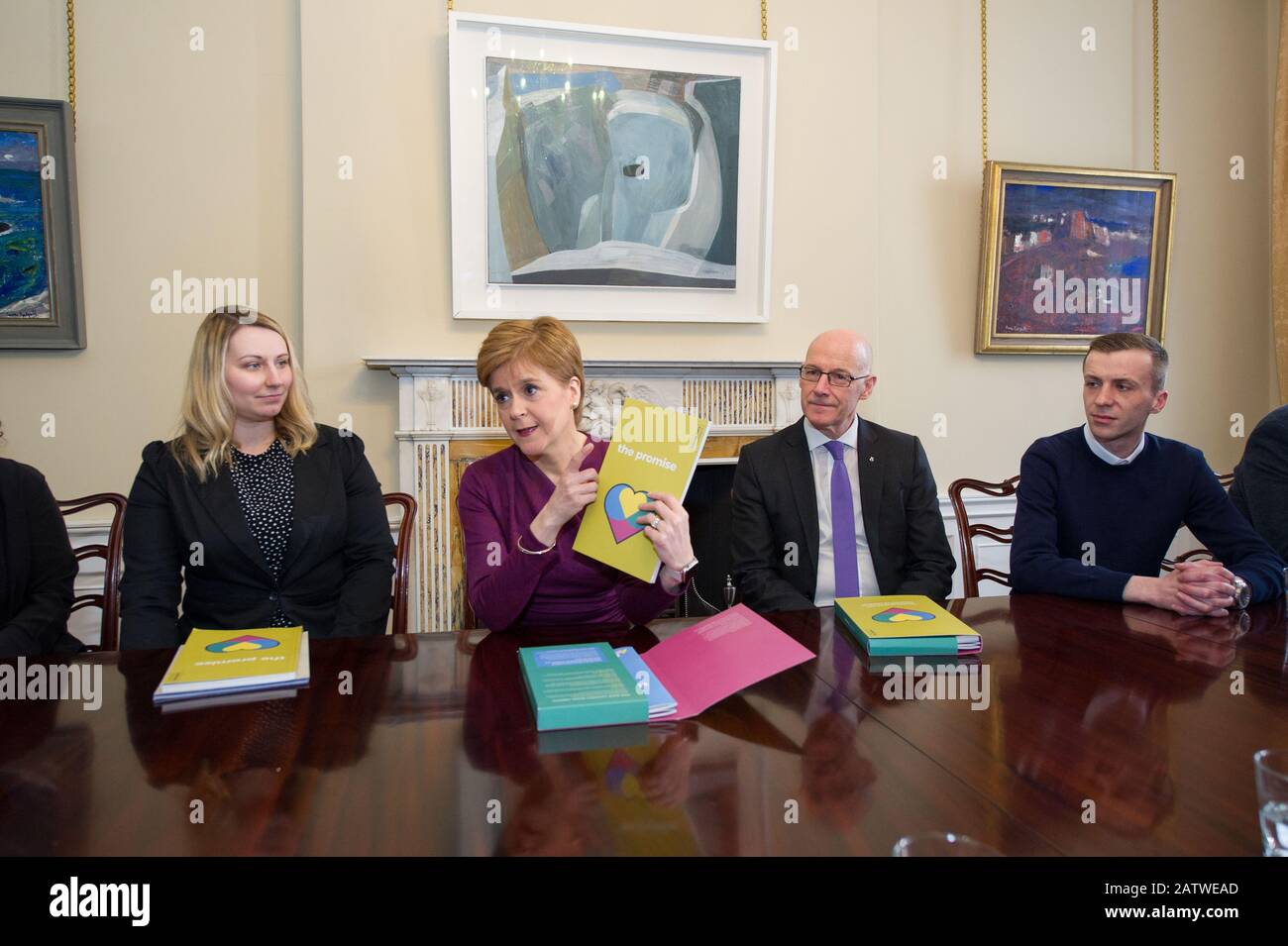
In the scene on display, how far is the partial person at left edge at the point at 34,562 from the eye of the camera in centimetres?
206

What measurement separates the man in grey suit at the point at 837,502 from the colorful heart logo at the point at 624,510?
0.83m

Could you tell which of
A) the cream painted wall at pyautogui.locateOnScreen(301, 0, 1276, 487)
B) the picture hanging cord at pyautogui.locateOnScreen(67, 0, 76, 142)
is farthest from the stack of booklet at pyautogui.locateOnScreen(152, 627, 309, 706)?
the picture hanging cord at pyautogui.locateOnScreen(67, 0, 76, 142)

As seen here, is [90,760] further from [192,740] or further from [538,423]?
[538,423]

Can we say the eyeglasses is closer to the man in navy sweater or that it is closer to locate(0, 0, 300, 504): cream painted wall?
the man in navy sweater

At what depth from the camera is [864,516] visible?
100.0 inches

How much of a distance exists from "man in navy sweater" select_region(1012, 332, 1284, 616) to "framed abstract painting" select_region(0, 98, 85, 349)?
3658 mm

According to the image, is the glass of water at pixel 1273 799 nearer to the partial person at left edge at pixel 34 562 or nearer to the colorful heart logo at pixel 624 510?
the colorful heart logo at pixel 624 510

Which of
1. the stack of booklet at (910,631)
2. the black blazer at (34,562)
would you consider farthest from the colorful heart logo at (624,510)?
the black blazer at (34,562)

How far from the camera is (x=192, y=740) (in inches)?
44.1

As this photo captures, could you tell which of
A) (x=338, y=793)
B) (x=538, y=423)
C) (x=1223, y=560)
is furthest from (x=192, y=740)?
(x=1223, y=560)

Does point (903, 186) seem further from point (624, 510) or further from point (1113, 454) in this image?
point (624, 510)

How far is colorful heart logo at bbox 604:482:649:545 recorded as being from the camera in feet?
5.40

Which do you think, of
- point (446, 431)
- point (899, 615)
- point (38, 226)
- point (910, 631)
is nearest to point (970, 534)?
point (899, 615)

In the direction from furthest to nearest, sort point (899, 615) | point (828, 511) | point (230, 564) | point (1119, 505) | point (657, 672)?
1. point (828, 511)
2. point (1119, 505)
3. point (230, 564)
4. point (899, 615)
5. point (657, 672)
